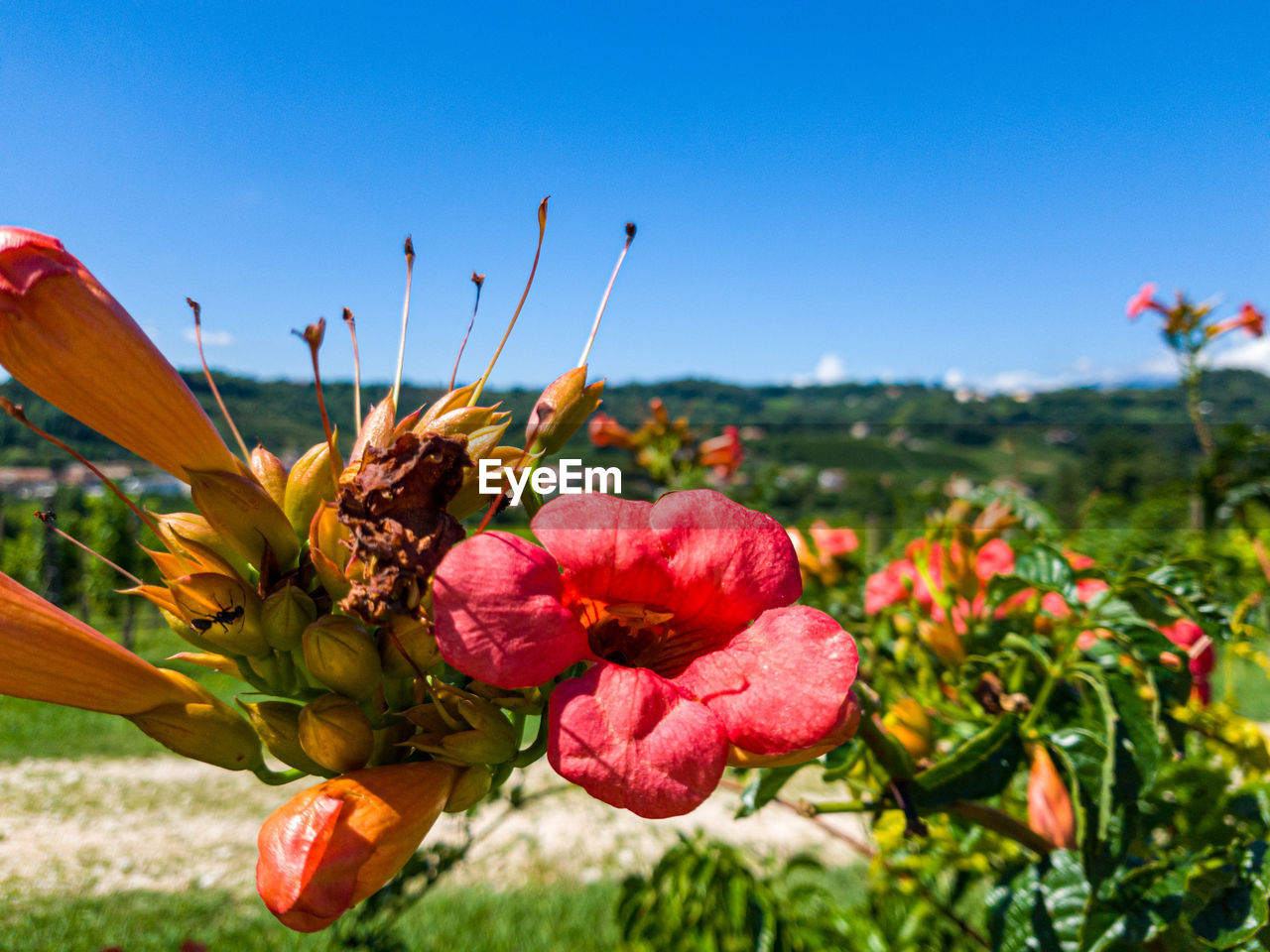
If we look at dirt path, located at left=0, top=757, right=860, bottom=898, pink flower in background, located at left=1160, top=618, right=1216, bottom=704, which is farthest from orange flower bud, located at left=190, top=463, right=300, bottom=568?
dirt path, located at left=0, top=757, right=860, bottom=898

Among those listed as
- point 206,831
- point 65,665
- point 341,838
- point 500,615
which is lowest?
point 206,831

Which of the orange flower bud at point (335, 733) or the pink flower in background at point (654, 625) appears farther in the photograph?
the orange flower bud at point (335, 733)

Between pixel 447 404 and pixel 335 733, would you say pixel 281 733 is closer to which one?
pixel 335 733

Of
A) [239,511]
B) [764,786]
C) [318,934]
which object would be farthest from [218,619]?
[318,934]

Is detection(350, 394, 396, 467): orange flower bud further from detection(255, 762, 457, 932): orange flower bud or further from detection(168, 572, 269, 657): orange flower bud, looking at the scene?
detection(255, 762, 457, 932): orange flower bud

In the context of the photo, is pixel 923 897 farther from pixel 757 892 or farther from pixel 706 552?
pixel 706 552

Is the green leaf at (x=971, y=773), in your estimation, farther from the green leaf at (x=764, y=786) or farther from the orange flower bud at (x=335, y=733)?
the orange flower bud at (x=335, y=733)

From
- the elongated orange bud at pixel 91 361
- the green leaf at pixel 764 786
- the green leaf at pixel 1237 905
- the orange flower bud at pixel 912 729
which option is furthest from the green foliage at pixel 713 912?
the elongated orange bud at pixel 91 361
